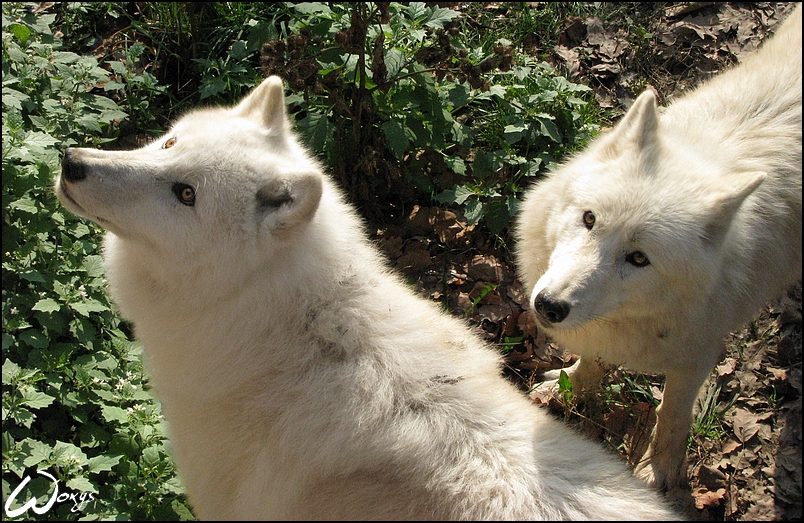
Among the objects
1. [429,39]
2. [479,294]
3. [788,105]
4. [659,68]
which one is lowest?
[479,294]

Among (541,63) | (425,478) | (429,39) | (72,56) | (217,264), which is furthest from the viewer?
(541,63)

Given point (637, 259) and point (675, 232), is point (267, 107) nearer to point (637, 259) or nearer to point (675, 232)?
point (637, 259)

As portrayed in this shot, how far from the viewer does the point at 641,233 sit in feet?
10.9

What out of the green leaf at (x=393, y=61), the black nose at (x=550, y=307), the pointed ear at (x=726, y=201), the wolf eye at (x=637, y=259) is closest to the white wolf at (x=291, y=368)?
the black nose at (x=550, y=307)

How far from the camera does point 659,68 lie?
21.2ft

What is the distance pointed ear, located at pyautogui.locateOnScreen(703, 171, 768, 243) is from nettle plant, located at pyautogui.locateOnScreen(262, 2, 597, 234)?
1.75 metres

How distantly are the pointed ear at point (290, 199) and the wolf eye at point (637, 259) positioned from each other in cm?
162

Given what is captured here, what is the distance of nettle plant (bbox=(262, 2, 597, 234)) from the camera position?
4652mm

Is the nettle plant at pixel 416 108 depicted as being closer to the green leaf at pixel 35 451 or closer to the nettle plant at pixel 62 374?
the nettle plant at pixel 62 374

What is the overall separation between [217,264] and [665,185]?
88.1 inches

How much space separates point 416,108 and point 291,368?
2732mm

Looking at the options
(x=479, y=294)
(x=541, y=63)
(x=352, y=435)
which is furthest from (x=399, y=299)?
(x=541, y=63)

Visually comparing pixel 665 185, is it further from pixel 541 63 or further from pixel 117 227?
pixel 541 63

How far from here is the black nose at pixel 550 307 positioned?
3277 millimetres
